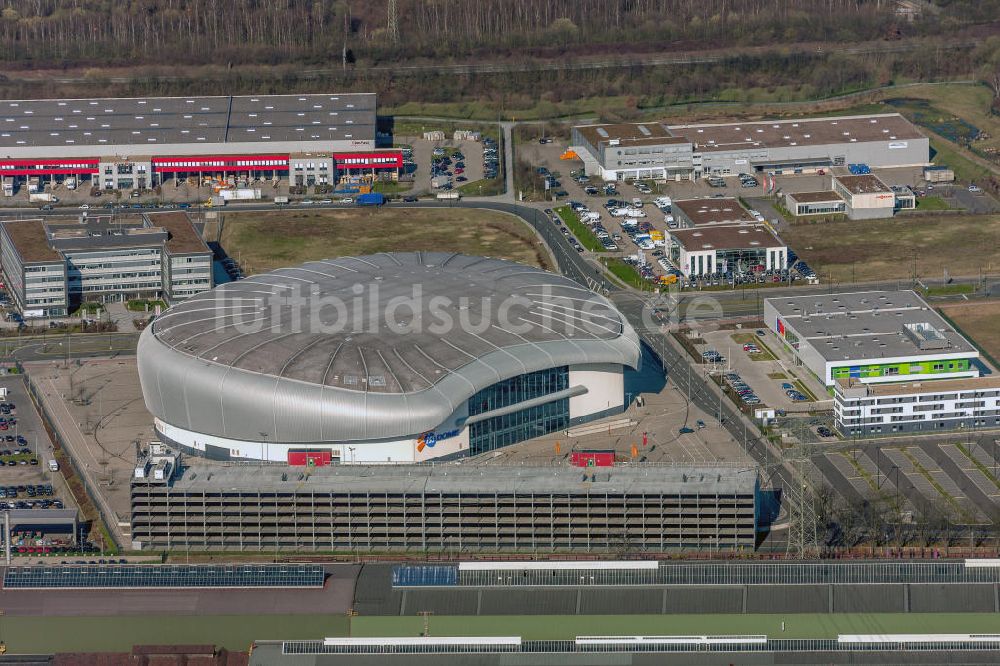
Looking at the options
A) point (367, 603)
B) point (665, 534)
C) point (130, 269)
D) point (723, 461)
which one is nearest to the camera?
point (367, 603)

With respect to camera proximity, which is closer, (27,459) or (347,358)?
(347,358)

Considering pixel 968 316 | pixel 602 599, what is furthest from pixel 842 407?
pixel 602 599

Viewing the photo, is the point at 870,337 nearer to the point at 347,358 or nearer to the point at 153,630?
the point at 347,358

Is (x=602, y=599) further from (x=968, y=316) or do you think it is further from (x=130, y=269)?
(x=130, y=269)

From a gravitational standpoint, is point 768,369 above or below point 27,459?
above

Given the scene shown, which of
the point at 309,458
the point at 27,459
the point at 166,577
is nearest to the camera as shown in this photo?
the point at 166,577

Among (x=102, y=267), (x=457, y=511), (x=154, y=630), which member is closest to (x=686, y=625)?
(x=457, y=511)

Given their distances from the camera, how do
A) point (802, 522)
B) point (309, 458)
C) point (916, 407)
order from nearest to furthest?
point (802, 522) < point (309, 458) < point (916, 407)

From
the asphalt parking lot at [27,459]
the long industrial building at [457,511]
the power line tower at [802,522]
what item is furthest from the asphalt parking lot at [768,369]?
the asphalt parking lot at [27,459]
